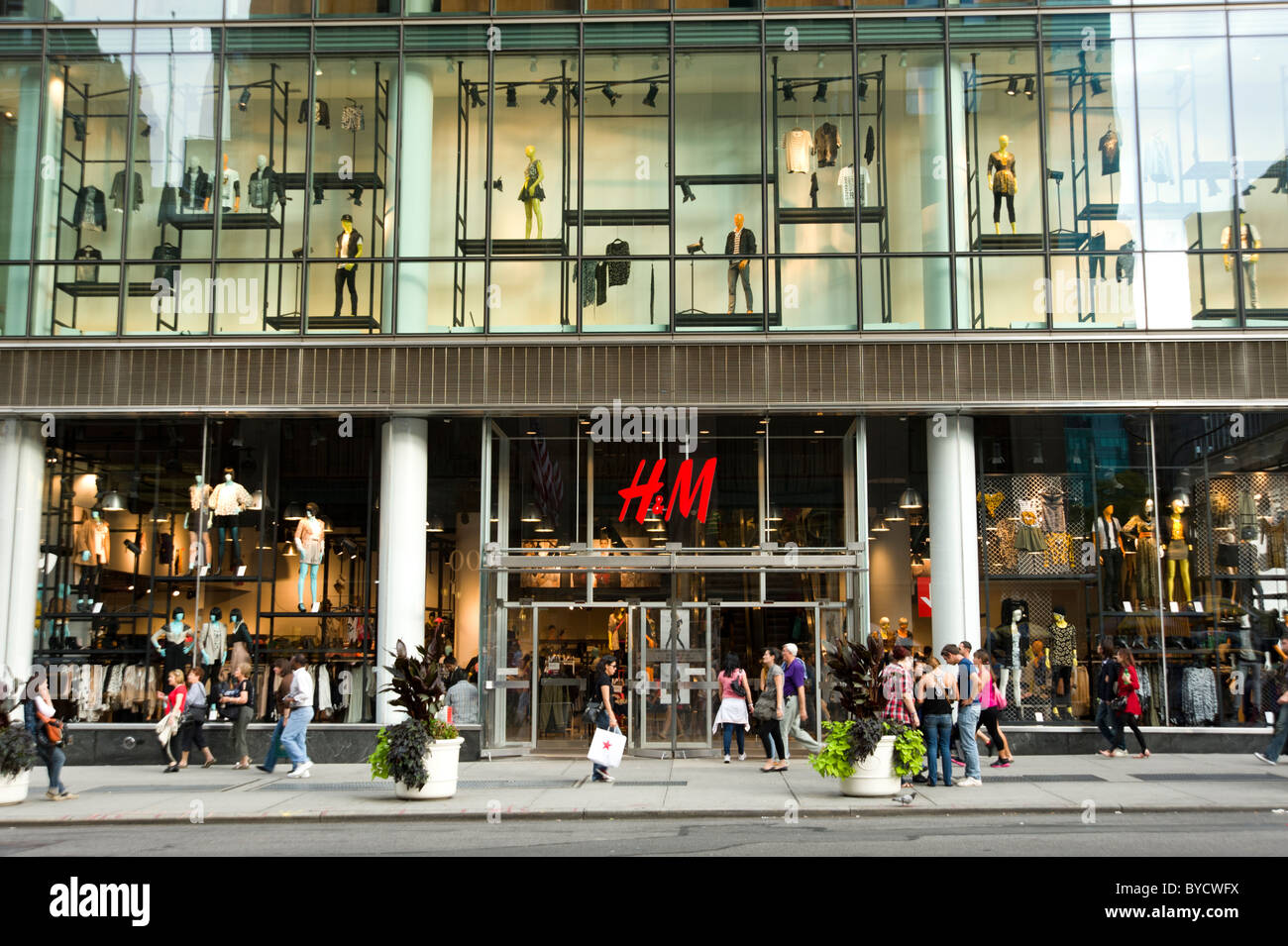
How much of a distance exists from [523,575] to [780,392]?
18.7ft

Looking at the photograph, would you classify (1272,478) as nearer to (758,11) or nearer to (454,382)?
(758,11)

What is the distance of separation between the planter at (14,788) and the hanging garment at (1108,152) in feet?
65.1

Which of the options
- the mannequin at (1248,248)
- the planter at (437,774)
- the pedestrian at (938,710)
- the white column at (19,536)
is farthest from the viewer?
the white column at (19,536)

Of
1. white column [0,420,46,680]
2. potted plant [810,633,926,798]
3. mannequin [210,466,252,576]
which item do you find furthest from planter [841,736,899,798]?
white column [0,420,46,680]

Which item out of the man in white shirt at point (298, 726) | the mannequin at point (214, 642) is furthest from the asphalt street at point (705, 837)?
the mannequin at point (214, 642)

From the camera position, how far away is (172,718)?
19.2m

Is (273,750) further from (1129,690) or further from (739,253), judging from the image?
(1129,690)

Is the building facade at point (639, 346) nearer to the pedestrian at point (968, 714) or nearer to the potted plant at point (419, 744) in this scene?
the pedestrian at point (968, 714)

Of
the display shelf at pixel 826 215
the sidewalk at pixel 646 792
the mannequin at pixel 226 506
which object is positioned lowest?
the sidewalk at pixel 646 792

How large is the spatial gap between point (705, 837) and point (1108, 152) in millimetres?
15162

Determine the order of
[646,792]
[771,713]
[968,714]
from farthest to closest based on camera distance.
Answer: [771,713] < [968,714] < [646,792]

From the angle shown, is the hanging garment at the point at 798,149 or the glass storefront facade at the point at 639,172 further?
the hanging garment at the point at 798,149

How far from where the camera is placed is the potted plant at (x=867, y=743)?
49.3 feet

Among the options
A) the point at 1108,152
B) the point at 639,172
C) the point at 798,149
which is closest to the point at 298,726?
the point at 639,172
